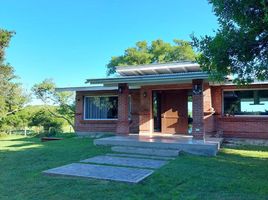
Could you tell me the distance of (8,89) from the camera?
24219mm

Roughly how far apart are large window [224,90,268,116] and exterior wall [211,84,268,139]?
0.34m

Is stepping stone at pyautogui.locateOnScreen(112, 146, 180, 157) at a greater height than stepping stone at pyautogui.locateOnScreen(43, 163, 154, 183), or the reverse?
stepping stone at pyautogui.locateOnScreen(112, 146, 180, 157)

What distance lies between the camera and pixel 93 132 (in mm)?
17250

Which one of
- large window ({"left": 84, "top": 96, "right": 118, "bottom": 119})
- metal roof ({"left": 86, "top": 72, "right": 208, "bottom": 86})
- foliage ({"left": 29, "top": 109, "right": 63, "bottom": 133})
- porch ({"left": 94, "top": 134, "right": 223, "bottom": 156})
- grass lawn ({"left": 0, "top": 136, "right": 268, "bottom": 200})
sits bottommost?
grass lawn ({"left": 0, "top": 136, "right": 268, "bottom": 200})

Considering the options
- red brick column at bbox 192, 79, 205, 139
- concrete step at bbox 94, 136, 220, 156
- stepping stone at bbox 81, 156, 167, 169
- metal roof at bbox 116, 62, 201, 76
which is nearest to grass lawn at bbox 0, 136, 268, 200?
stepping stone at bbox 81, 156, 167, 169

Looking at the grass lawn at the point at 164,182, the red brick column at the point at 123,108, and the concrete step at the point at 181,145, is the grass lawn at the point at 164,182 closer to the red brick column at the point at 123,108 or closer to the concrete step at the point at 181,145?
the concrete step at the point at 181,145

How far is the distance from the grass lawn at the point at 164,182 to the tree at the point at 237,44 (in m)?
2.48

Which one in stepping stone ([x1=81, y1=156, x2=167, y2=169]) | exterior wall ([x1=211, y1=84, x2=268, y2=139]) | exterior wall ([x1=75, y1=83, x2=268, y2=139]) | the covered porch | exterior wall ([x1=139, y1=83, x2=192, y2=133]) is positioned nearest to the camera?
stepping stone ([x1=81, y1=156, x2=167, y2=169])

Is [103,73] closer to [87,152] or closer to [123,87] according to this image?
[123,87]

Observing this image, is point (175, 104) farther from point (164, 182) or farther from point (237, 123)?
point (164, 182)

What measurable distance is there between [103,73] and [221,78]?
35456 millimetres

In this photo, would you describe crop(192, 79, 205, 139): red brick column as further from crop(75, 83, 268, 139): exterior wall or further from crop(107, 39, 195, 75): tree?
crop(107, 39, 195, 75): tree

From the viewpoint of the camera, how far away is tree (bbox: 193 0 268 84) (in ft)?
17.9

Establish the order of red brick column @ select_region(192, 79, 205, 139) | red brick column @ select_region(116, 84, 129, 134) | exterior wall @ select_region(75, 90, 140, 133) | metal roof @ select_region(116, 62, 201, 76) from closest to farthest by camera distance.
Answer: red brick column @ select_region(192, 79, 205, 139)
red brick column @ select_region(116, 84, 129, 134)
metal roof @ select_region(116, 62, 201, 76)
exterior wall @ select_region(75, 90, 140, 133)
